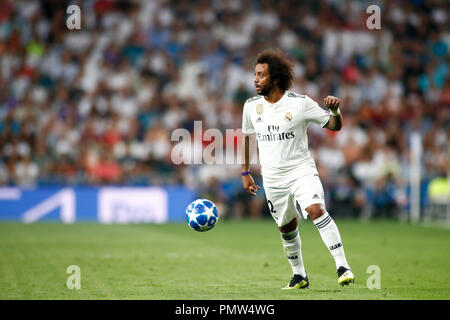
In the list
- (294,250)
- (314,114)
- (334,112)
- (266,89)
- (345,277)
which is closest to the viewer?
(345,277)

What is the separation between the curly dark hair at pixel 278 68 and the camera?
9062 mm

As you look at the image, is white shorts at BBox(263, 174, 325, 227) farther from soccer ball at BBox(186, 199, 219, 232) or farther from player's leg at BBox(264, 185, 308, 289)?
soccer ball at BBox(186, 199, 219, 232)

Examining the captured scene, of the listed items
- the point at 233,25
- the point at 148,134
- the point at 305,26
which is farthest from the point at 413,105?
the point at 148,134

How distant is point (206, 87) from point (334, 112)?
18.2 meters

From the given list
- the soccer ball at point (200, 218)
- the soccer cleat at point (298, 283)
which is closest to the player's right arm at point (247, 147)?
the soccer ball at point (200, 218)

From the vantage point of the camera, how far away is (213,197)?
76.3ft

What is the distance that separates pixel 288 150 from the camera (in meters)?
8.95

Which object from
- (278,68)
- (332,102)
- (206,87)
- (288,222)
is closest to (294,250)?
(288,222)

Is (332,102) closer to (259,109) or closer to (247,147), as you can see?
(259,109)

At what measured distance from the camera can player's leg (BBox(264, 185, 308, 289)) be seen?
29.6 feet

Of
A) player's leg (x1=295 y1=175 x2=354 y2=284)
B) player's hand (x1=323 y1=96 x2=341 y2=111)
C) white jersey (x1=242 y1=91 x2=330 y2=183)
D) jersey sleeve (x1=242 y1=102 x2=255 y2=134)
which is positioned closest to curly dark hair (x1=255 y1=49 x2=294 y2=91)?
white jersey (x1=242 y1=91 x2=330 y2=183)

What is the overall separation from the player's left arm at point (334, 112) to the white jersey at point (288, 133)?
0.40ft
